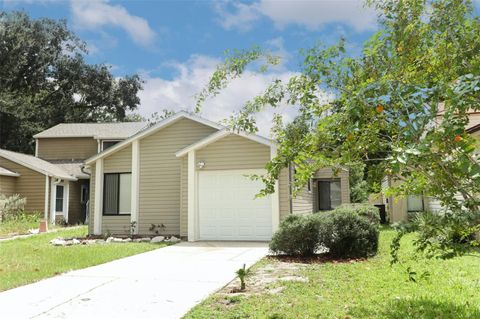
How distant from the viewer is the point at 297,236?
977 cm

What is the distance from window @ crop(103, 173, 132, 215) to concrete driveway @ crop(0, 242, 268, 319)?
627cm

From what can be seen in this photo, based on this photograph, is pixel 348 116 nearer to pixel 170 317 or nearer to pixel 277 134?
pixel 277 134

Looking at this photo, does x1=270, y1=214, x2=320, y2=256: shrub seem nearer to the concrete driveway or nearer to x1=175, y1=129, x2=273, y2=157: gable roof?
the concrete driveway

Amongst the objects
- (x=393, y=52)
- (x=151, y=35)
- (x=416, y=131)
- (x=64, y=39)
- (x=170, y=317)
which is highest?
(x=64, y=39)

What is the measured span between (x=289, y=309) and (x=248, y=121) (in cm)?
239

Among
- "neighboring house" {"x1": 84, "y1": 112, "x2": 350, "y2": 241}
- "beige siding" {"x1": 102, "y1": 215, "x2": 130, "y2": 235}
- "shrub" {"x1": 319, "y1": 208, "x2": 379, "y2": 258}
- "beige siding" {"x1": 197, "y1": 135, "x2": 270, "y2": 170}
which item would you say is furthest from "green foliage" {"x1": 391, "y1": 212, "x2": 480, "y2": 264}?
"beige siding" {"x1": 102, "y1": 215, "x2": 130, "y2": 235}

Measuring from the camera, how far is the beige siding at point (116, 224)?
16.1 metres

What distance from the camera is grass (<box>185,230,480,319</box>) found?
510cm

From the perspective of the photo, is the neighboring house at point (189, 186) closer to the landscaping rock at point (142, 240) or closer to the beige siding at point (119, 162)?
the beige siding at point (119, 162)

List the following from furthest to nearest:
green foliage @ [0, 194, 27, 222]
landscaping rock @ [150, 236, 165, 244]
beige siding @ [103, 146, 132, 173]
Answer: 1. green foliage @ [0, 194, 27, 222]
2. beige siding @ [103, 146, 132, 173]
3. landscaping rock @ [150, 236, 165, 244]

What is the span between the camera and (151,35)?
14.2m

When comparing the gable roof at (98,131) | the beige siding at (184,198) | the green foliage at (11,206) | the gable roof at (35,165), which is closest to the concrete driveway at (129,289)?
the beige siding at (184,198)

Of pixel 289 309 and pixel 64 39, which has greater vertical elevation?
pixel 64 39

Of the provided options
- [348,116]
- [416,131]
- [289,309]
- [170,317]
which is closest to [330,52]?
[348,116]
